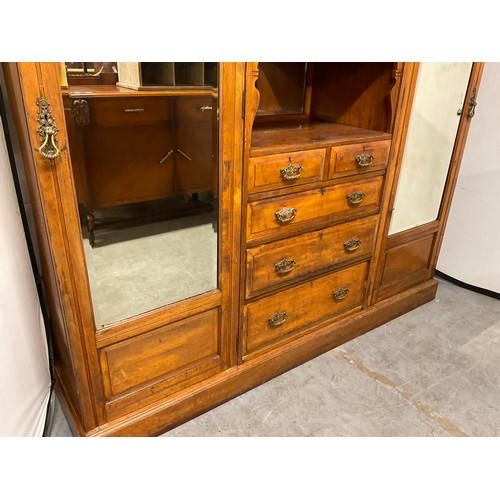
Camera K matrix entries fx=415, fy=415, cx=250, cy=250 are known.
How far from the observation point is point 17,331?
1354 millimetres

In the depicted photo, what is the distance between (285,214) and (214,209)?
0.30 meters

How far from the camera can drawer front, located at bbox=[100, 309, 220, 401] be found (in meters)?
1.40

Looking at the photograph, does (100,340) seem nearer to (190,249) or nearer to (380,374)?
(190,249)

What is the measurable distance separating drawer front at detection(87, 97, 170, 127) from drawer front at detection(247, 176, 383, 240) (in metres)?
0.44

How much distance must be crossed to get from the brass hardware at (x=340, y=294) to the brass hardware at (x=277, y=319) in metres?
0.32

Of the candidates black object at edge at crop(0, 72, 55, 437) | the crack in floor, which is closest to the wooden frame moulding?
the crack in floor

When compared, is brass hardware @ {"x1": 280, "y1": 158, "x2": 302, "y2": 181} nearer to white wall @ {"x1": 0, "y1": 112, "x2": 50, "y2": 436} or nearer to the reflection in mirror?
the reflection in mirror

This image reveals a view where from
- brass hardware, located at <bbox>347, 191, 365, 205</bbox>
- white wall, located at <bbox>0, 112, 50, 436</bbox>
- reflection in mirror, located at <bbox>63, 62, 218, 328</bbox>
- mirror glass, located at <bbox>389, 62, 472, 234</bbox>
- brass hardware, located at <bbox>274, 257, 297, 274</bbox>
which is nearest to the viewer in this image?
reflection in mirror, located at <bbox>63, 62, 218, 328</bbox>

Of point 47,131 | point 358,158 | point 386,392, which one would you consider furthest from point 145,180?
point 386,392

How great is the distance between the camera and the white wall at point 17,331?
4.09ft

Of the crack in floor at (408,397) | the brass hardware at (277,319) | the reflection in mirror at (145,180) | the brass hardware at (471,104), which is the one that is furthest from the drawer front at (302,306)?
the brass hardware at (471,104)

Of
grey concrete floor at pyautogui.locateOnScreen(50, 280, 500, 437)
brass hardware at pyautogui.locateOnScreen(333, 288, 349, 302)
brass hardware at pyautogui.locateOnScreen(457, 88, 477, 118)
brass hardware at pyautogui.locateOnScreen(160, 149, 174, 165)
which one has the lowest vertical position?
grey concrete floor at pyautogui.locateOnScreen(50, 280, 500, 437)

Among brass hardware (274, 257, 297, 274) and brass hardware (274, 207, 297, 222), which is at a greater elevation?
brass hardware (274, 207, 297, 222)

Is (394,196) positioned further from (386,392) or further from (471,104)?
(386,392)
